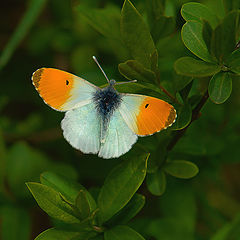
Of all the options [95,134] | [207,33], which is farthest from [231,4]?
[95,134]

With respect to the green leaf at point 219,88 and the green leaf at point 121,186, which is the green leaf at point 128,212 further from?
the green leaf at point 219,88

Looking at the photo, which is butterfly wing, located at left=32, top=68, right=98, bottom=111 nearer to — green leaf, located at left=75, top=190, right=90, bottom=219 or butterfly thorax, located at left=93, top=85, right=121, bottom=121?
butterfly thorax, located at left=93, top=85, right=121, bottom=121

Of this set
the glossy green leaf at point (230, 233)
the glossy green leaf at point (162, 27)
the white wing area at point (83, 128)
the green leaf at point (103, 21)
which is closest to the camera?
the white wing area at point (83, 128)

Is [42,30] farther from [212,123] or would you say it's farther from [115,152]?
[115,152]

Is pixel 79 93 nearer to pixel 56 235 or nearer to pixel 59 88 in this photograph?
pixel 59 88

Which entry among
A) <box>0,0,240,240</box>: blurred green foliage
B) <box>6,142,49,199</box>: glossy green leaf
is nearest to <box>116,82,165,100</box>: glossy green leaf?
<box>0,0,240,240</box>: blurred green foliage

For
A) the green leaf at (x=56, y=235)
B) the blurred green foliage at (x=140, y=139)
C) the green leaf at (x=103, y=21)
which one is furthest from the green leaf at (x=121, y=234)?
the green leaf at (x=103, y=21)

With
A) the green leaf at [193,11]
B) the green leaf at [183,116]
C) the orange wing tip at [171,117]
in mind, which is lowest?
the green leaf at [183,116]
